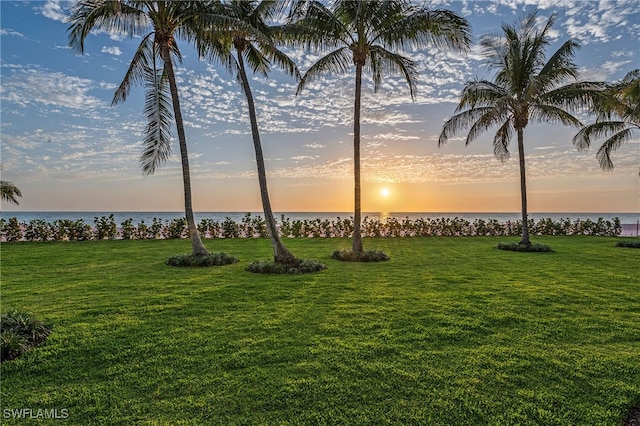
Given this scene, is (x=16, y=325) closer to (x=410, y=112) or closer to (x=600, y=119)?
(x=410, y=112)

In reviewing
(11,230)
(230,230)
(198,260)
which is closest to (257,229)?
(230,230)

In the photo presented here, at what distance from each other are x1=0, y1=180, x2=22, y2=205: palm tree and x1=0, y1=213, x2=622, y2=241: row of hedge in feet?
6.35

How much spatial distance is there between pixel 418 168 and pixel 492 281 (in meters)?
13.2

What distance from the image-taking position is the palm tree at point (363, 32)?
985cm

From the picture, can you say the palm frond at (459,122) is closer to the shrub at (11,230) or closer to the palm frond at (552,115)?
the palm frond at (552,115)

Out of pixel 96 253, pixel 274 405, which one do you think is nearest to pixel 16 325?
pixel 274 405

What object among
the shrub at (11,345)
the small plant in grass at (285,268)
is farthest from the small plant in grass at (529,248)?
the shrub at (11,345)

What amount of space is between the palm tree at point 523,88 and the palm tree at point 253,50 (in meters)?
7.58

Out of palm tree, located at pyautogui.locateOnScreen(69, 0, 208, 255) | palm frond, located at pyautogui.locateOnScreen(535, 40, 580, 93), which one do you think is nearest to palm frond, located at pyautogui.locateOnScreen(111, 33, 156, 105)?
palm tree, located at pyautogui.locateOnScreen(69, 0, 208, 255)

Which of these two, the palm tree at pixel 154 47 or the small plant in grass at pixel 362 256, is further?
the small plant in grass at pixel 362 256

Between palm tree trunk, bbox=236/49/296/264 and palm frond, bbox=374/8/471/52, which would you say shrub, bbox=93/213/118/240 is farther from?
palm frond, bbox=374/8/471/52

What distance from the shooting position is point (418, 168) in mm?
20031

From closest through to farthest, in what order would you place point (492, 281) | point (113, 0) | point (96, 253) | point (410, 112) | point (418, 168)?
point (492, 281), point (113, 0), point (96, 253), point (410, 112), point (418, 168)

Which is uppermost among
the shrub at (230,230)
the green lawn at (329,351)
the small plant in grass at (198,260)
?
the shrub at (230,230)
